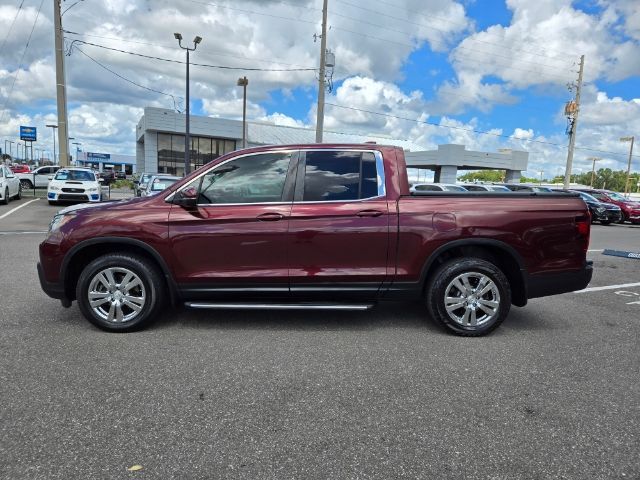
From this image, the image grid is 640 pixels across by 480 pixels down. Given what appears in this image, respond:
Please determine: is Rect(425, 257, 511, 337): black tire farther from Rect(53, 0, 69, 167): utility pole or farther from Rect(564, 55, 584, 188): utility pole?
Rect(564, 55, 584, 188): utility pole

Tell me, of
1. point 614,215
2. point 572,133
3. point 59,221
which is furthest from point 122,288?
point 572,133

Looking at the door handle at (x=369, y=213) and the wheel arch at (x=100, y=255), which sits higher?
the door handle at (x=369, y=213)

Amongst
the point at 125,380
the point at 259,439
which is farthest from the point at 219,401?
the point at 125,380

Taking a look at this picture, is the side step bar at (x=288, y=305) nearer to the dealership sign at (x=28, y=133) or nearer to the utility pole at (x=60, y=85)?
the utility pole at (x=60, y=85)

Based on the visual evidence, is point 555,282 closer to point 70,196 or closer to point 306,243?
point 306,243

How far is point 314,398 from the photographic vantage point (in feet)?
10.7

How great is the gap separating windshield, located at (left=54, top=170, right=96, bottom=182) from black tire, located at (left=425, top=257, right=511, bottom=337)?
1781cm

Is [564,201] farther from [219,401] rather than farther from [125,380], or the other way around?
[125,380]

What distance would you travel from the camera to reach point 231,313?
518 centimetres

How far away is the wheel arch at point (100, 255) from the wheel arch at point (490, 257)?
2.50 metres

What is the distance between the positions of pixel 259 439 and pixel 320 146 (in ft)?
9.31

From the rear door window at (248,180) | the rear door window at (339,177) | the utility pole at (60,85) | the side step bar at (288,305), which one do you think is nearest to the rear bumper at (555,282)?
the side step bar at (288,305)

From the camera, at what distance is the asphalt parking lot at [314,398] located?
8.38 ft

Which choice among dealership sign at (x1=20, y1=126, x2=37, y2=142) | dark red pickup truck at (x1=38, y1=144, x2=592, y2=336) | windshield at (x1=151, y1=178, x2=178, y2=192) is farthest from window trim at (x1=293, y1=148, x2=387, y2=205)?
dealership sign at (x1=20, y1=126, x2=37, y2=142)
